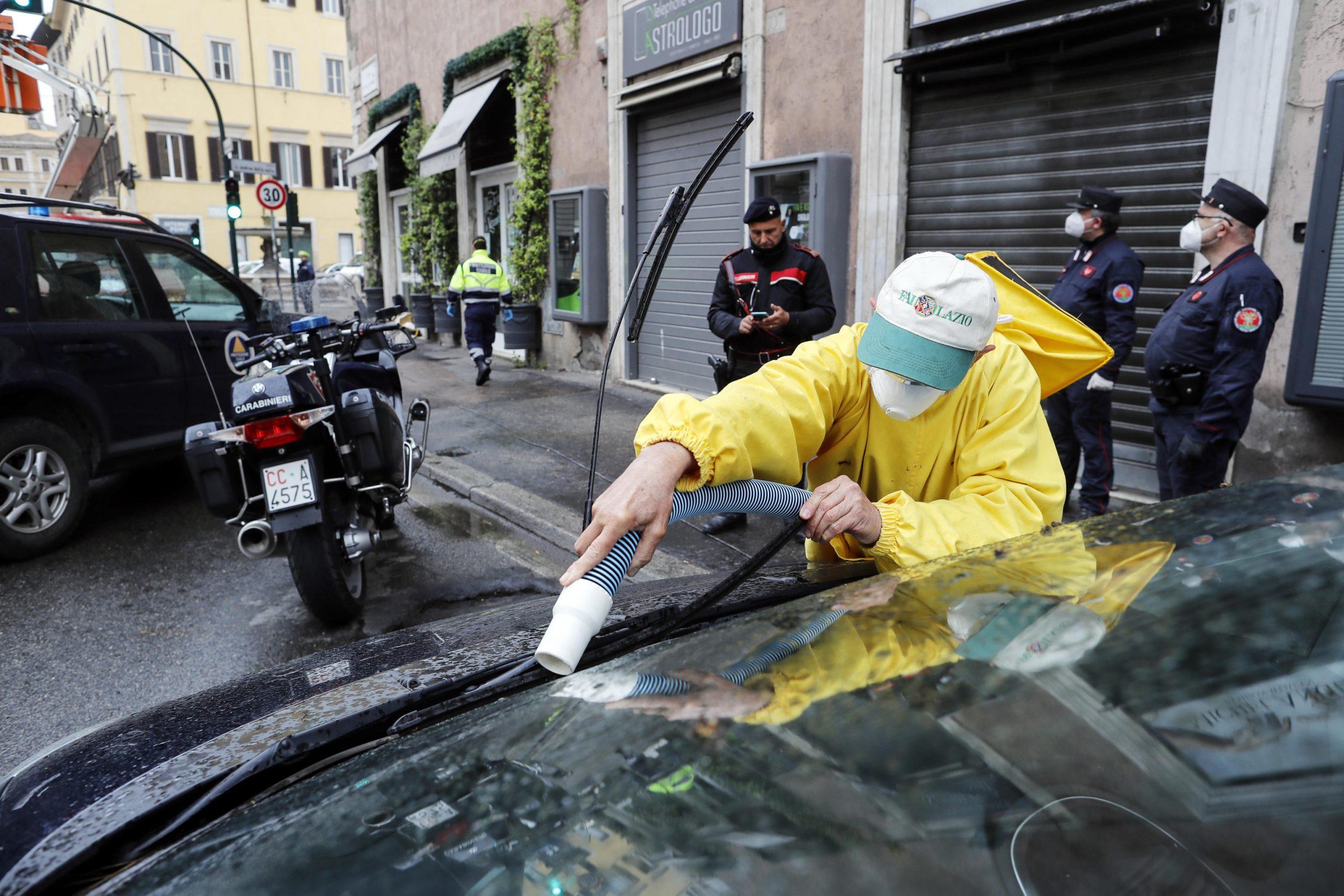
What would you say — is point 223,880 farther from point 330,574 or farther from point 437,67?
point 437,67

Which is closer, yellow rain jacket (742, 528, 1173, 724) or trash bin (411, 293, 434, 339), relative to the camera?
yellow rain jacket (742, 528, 1173, 724)

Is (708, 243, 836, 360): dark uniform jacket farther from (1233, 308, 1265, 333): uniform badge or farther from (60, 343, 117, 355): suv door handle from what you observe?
(60, 343, 117, 355): suv door handle

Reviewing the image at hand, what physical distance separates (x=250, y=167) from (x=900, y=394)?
16.9 meters

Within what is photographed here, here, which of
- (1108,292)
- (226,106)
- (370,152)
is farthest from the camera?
(226,106)

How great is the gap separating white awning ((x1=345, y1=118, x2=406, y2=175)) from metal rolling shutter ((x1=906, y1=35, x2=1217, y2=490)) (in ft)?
42.2

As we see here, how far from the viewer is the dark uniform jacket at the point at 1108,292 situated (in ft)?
16.9

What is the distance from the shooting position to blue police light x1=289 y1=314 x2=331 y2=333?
4.36 m

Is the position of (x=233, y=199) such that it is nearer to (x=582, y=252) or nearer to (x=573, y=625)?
(x=582, y=252)

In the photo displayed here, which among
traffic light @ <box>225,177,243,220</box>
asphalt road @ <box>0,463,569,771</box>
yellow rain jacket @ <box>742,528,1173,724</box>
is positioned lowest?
asphalt road @ <box>0,463,569,771</box>

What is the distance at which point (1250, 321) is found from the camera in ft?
13.9

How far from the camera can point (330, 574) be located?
12.9ft

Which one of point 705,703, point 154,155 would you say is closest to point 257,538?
point 705,703

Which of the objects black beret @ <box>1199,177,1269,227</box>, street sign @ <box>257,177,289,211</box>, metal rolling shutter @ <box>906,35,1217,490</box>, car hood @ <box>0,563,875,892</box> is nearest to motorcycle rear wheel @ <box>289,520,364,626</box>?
car hood @ <box>0,563,875,892</box>

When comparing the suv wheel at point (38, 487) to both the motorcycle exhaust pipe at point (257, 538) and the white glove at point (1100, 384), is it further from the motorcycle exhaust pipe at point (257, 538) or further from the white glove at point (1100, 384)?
the white glove at point (1100, 384)
